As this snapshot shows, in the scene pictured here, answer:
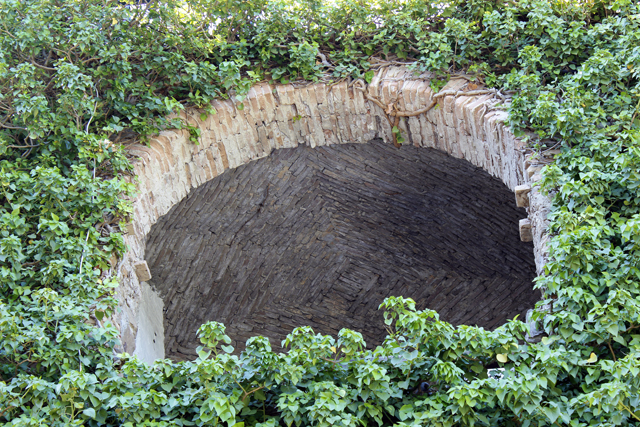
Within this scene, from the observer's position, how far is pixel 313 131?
4340 millimetres

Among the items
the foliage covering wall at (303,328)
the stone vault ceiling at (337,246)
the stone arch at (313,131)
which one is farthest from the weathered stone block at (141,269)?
the stone vault ceiling at (337,246)

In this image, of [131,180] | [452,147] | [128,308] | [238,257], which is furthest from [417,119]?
[238,257]

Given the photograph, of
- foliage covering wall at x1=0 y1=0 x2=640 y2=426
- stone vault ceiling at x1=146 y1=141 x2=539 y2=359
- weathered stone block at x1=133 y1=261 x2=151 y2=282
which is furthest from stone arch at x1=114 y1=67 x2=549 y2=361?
stone vault ceiling at x1=146 y1=141 x2=539 y2=359

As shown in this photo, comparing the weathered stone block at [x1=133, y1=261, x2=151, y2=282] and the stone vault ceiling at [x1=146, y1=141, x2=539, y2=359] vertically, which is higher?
the weathered stone block at [x1=133, y1=261, x2=151, y2=282]

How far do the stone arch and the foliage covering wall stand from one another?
0.41ft

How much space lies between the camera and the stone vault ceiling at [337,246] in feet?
18.4

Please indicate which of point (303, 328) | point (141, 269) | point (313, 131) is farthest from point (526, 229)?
point (141, 269)

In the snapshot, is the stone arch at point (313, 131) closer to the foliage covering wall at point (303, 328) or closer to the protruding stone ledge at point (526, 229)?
the foliage covering wall at point (303, 328)

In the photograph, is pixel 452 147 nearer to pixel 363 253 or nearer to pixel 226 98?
pixel 226 98

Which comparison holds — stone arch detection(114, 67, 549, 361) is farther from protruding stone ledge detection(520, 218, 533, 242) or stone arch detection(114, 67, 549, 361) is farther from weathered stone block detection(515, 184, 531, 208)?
protruding stone ledge detection(520, 218, 533, 242)

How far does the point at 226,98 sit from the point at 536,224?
2.15 m

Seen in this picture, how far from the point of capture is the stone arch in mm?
3633

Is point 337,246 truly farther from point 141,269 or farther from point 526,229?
point 526,229

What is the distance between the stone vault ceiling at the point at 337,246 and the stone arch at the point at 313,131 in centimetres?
123
